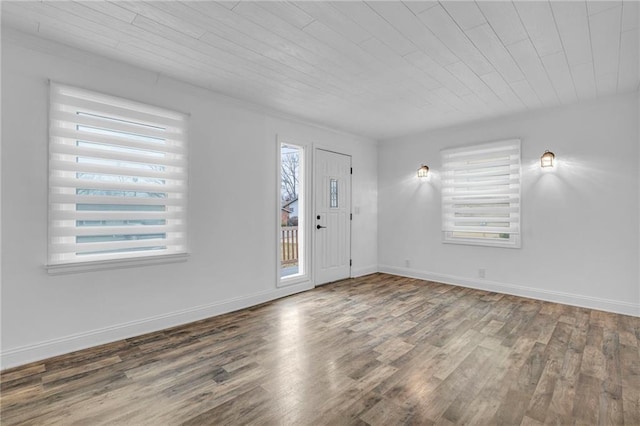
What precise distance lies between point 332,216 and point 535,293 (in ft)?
10.3

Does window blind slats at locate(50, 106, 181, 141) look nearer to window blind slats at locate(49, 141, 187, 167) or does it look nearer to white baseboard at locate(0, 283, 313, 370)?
window blind slats at locate(49, 141, 187, 167)

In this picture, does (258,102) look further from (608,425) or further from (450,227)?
(608,425)

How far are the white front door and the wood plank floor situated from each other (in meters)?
1.56

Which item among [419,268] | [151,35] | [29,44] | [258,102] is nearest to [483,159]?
[419,268]

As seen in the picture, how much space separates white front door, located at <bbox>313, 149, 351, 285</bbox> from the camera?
507 centimetres

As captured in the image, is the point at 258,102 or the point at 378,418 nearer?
the point at 378,418

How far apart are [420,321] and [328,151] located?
2992 mm

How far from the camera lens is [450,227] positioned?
5.18m

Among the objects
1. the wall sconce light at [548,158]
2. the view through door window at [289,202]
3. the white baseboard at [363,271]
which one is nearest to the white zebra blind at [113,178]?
the white baseboard at [363,271]

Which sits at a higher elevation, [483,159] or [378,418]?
[483,159]

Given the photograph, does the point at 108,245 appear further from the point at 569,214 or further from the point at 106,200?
the point at 569,214

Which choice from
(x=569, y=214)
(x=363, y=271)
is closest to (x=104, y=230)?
(x=363, y=271)

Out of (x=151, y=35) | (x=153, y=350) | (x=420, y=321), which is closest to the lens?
(x=151, y=35)

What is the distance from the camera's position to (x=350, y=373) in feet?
7.86
